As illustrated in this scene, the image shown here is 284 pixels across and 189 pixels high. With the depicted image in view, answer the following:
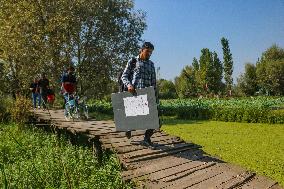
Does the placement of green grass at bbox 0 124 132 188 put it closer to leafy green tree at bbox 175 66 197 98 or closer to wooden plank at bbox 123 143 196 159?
wooden plank at bbox 123 143 196 159

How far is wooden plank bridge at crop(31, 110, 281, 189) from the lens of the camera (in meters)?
6.87

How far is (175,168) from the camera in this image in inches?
299

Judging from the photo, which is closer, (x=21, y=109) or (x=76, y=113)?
(x=76, y=113)

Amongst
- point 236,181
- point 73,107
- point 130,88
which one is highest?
point 130,88

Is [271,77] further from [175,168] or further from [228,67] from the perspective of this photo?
[175,168]

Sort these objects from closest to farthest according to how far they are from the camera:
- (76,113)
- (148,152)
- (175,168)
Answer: (175,168) → (148,152) → (76,113)


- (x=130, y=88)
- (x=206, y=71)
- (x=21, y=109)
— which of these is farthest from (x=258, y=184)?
(x=206, y=71)

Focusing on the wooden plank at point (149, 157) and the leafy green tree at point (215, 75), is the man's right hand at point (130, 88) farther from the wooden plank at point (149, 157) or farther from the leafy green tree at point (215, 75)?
the leafy green tree at point (215, 75)

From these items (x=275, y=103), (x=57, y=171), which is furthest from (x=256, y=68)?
(x=57, y=171)

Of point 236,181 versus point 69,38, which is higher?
point 69,38

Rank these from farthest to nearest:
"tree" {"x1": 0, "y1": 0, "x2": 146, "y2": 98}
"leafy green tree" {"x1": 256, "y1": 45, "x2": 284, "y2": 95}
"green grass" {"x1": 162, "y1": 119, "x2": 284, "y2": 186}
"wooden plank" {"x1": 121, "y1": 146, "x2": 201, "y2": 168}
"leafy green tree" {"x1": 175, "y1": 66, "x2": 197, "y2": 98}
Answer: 1. "leafy green tree" {"x1": 175, "y1": 66, "x2": 197, "y2": 98}
2. "leafy green tree" {"x1": 256, "y1": 45, "x2": 284, "y2": 95}
3. "tree" {"x1": 0, "y1": 0, "x2": 146, "y2": 98}
4. "green grass" {"x1": 162, "y1": 119, "x2": 284, "y2": 186}
5. "wooden plank" {"x1": 121, "y1": 146, "x2": 201, "y2": 168}

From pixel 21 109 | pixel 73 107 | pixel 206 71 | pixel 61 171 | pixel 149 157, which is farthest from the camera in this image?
pixel 206 71

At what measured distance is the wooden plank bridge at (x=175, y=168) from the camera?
6.87 m

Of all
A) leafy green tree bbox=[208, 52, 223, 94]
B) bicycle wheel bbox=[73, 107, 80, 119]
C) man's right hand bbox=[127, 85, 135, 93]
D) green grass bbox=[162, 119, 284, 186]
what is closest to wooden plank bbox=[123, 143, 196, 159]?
man's right hand bbox=[127, 85, 135, 93]
